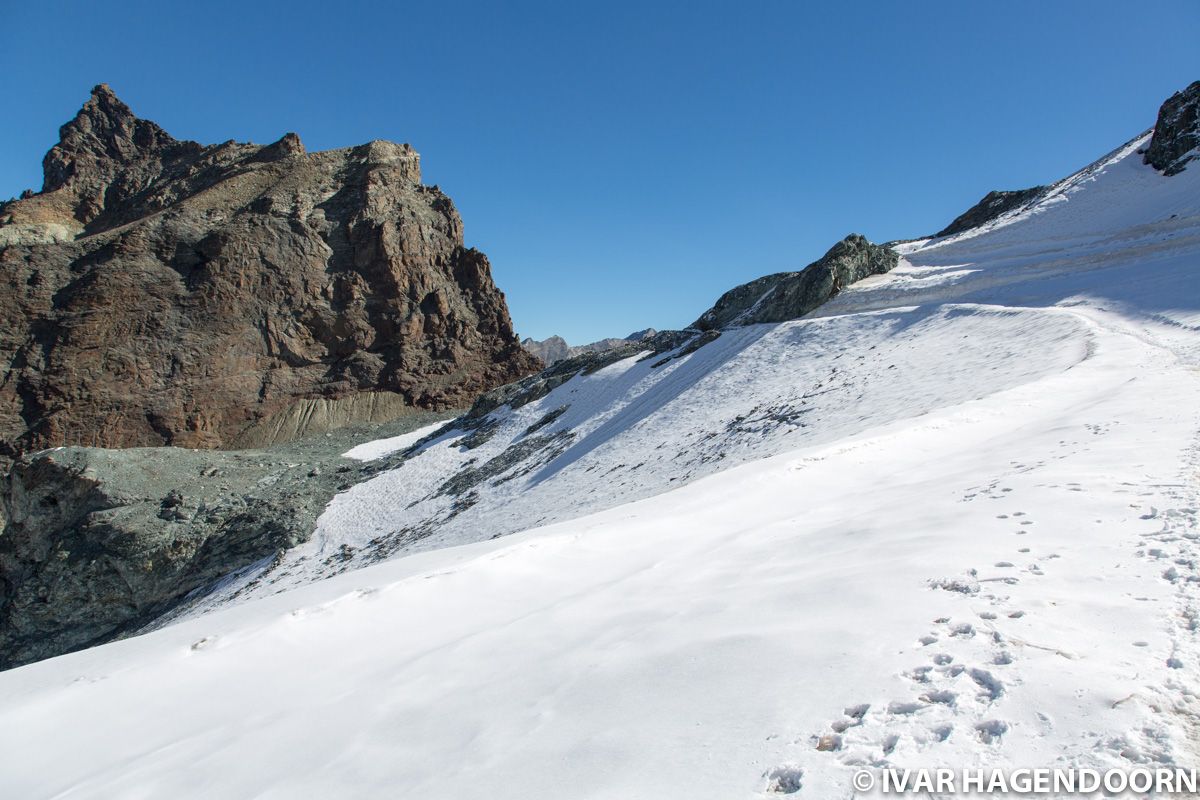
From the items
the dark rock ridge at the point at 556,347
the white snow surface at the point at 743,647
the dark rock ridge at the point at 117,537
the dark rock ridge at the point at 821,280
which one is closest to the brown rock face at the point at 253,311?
the dark rock ridge at the point at 117,537

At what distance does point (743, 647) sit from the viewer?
144 inches

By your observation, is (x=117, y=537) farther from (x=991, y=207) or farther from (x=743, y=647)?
(x=991, y=207)

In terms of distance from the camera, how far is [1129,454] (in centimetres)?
642

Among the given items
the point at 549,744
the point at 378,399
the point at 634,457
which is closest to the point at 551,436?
the point at 634,457

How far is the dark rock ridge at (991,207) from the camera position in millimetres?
49375

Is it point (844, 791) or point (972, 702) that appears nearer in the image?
point (844, 791)

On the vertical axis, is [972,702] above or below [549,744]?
below

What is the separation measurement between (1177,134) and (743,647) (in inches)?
2082

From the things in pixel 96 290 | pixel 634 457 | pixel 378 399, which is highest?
pixel 96 290

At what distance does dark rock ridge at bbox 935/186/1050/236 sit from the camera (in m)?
49.4

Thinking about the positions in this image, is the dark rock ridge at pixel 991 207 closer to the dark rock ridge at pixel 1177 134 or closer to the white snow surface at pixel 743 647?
the dark rock ridge at pixel 1177 134

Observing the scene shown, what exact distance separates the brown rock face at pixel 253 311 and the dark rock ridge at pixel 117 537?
19.7 meters

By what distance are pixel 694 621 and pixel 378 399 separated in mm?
52895

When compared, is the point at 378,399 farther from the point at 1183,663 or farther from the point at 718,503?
the point at 1183,663
